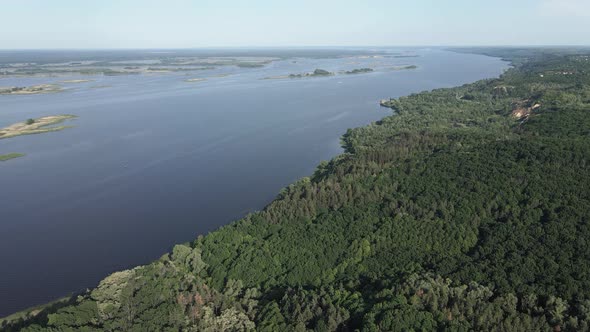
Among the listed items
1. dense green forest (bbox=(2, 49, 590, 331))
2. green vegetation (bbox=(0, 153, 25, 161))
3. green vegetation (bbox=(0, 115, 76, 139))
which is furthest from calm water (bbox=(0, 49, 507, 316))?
dense green forest (bbox=(2, 49, 590, 331))

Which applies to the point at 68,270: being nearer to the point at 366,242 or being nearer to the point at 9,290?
the point at 9,290

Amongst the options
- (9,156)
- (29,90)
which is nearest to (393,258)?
(9,156)

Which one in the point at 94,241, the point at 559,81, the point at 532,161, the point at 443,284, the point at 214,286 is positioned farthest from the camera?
the point at 559,81

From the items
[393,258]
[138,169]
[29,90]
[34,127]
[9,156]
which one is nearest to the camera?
[393,258]

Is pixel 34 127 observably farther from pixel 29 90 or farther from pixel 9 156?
pixel 29 90

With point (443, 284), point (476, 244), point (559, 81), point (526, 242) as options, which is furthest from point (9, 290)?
point (559, 81)

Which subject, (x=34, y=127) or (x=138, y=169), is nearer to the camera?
(x=138, y=169)

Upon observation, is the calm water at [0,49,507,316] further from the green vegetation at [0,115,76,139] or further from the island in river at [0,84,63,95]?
the island in river at [0,84,63,95]
